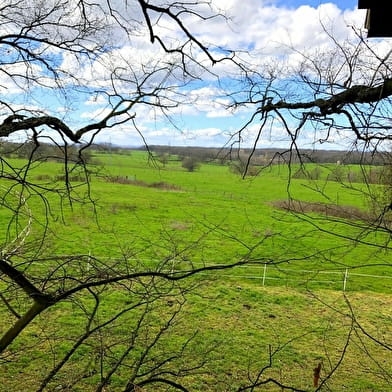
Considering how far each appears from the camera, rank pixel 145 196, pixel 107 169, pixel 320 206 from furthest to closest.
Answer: pixel 145 196 → pixel 107 169 → pixel 320 206

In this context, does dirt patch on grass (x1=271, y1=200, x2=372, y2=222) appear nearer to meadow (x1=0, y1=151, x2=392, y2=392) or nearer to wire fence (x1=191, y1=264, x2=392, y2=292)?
meadow (x1=0, y1=151, x2=392, y2=392)

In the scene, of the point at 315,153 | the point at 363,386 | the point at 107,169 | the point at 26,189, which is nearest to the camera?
the point at 315,153

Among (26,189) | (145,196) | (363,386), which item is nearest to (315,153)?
(26,189)

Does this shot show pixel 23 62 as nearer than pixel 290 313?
Yes

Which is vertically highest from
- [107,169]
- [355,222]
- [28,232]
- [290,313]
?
[107,169]

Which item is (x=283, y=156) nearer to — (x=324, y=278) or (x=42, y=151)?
(x=42, y=151)

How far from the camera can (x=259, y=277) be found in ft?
48.8

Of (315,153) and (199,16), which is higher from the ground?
(199,16)

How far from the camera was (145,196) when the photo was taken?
25.1 meters

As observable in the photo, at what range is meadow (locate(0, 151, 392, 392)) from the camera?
9.00ft

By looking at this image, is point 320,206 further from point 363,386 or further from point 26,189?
point 363,386

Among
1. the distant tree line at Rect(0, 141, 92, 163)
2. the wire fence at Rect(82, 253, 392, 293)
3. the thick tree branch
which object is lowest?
the wire fence at Rect(82, 253, 392, 293)

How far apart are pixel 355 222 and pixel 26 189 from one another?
225 centimetres

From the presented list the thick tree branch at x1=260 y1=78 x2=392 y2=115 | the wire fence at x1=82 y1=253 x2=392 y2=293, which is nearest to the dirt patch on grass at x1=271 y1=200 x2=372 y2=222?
the thick tree branch at x1=260 y1=78 x2=392 y2=115
